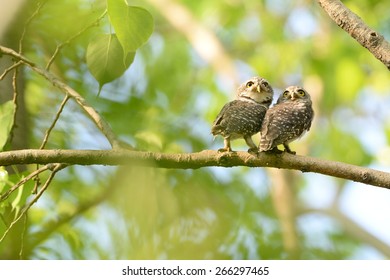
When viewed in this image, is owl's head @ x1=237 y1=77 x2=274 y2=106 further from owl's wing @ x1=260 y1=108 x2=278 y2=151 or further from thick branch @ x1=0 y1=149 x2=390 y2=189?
thick branch @ x1=0 y1=149 x2=390 y2=189

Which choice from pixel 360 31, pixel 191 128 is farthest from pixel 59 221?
pixel 360 31

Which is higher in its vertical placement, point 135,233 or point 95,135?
point 95,135

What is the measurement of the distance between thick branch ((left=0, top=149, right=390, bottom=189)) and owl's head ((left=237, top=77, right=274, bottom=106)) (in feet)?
1.60

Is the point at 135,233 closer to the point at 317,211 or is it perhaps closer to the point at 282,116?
the point at 282,116

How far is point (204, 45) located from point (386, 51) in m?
3.41

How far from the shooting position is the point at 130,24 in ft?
4.88

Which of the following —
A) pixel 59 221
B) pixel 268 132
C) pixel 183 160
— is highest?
pixel 59 221

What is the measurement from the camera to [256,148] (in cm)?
153

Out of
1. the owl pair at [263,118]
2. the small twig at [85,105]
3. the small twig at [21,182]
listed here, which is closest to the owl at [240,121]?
the owl pair at [263,118]

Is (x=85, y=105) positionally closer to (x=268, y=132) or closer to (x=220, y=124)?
(x=220, y=124)

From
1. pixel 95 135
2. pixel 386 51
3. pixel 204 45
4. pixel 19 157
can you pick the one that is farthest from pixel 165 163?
pixel 204 45

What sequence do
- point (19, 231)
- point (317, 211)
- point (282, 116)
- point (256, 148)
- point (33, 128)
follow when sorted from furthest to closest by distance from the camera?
point (317, 211) < point (33, 128) < point (19, 231) < point (282, 116) < point (256, 148)

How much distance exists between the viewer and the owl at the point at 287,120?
154 centimetres

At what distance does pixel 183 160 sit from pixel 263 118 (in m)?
0.38
